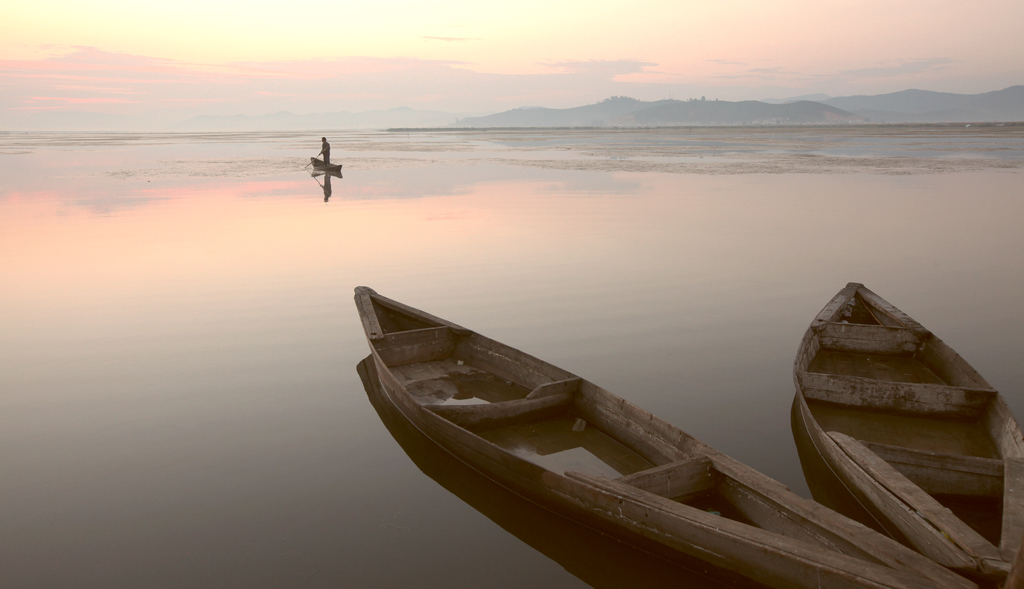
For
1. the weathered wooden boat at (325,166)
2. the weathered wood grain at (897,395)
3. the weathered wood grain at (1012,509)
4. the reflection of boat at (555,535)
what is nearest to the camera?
the weathered wood grain at (1012,509)

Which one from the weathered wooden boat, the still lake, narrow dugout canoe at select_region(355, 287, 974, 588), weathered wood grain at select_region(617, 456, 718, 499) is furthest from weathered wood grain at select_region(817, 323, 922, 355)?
the weathered wooden boat

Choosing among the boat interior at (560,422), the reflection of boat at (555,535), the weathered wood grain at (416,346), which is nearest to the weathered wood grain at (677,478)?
the boat interior at (560,422)

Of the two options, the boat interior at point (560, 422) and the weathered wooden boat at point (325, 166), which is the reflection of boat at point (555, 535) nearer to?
the boat interior at point (560, 422)

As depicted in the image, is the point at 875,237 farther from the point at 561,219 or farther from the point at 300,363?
the point at 300,363

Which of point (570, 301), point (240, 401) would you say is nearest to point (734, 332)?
point (570, 301)

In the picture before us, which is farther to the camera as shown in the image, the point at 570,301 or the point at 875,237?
the point at 875,237

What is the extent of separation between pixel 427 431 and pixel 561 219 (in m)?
13.8

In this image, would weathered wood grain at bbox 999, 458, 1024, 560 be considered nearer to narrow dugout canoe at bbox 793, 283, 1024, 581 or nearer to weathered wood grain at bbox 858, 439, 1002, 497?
narrow dugout canoe at bbox 793, 283, 1024, 581

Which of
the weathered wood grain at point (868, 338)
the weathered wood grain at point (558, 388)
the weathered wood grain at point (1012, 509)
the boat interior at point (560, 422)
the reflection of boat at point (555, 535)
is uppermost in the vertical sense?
the weathered wood grain at point (868, 338)

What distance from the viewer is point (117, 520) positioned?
579 centimetres

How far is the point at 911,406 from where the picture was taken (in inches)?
279

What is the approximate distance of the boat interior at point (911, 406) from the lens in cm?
547

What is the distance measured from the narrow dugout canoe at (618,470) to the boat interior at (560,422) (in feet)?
0.04

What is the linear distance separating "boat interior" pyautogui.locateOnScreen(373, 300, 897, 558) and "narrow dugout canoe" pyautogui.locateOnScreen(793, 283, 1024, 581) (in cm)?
89
